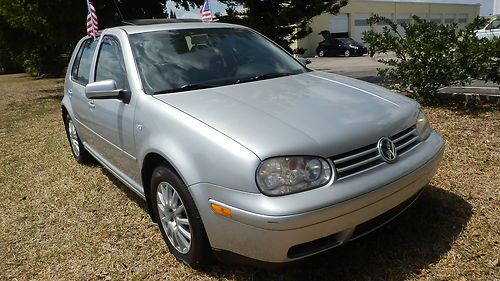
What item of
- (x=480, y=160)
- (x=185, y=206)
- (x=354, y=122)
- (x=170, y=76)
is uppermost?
(x=170, y=76)

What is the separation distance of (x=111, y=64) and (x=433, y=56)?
4512mm

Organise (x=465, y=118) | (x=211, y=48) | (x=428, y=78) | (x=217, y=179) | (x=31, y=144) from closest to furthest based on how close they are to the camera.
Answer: (x=217, y=179)
(x=211, y=48)
(x=465, y=118)
(x=428, y=78)
(x=31, y=144)

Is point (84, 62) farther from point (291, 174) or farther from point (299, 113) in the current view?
point (291, 174)

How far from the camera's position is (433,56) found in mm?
6086

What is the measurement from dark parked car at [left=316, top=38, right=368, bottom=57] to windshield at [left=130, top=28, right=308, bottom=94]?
26.9 m

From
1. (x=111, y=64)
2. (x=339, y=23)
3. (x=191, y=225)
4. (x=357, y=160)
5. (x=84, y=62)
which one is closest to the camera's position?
(x=357, y=160)

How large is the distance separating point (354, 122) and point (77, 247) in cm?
231

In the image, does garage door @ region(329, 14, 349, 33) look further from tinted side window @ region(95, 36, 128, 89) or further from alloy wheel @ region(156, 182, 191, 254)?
alloy wheel @ region(156, 182, 191, 254)

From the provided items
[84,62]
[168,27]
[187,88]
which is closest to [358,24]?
[84,62]

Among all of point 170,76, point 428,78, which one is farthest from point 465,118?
point 170,76

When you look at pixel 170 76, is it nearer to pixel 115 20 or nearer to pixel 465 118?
pixel 465 118

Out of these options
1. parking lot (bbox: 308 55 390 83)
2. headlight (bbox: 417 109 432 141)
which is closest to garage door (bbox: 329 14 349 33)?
parking lot (bbox: 308 55 390 83)

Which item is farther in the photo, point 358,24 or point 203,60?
point 358,24

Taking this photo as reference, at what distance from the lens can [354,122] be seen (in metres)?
2.45
